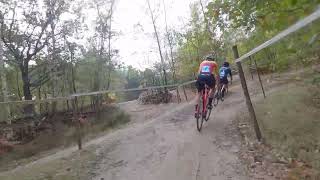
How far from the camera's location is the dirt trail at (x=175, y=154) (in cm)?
611

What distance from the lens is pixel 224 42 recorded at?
3278 centimetres

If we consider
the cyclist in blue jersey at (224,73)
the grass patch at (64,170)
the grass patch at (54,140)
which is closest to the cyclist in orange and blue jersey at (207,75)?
the grass patch at (64,170)

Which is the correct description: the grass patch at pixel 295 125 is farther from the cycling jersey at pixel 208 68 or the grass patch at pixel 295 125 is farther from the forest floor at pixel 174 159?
the cycling jersey at pixel 208 68

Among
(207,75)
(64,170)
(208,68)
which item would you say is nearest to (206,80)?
(207,75)

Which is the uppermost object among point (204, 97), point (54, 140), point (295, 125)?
point (204, 97)

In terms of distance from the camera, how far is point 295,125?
862cm

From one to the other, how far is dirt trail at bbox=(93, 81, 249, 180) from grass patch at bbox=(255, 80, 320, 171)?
2.71 feet

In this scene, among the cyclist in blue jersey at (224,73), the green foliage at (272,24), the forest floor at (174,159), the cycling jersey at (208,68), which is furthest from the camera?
the cyclist in blue jersey at (224,73)

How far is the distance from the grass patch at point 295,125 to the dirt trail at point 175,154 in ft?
2.71

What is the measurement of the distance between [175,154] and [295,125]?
3215 millimetres

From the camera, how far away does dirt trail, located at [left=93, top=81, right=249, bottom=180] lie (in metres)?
6.11

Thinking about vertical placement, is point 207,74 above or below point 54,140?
above

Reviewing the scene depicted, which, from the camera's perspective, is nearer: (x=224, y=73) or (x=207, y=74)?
(x=207, y=74)

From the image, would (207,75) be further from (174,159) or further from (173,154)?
(174,159)
